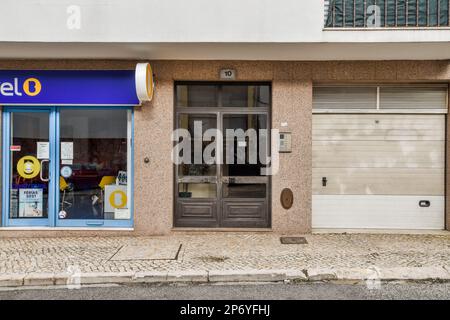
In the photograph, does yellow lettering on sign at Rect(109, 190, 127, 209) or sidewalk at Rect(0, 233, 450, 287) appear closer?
sidewalk at Rect(0, 233, 450, 287)

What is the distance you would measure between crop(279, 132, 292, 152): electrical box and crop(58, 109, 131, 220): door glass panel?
3.03 meters

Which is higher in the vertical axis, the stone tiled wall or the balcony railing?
the balcony railing

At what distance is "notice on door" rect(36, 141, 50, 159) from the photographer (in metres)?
7.80

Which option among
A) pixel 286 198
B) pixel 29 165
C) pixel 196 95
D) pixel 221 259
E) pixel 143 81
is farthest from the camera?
pixel 196 95

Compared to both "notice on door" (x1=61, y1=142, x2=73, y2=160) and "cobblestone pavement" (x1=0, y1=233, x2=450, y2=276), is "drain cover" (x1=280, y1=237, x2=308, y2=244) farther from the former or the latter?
"notice on door" (x1=61, y1=142, x2=73, y2=160)

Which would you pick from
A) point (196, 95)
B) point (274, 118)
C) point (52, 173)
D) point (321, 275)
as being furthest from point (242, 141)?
point (52, 173)

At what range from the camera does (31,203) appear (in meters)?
7.84

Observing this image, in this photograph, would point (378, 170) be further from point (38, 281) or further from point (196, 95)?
point (38, 281)

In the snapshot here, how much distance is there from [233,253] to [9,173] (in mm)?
4819

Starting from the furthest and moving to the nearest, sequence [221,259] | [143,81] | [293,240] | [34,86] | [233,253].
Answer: [34,86], [293,240], [143,81], [233,253], [221,259]

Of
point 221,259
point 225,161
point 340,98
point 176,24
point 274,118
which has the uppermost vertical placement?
point 176,24

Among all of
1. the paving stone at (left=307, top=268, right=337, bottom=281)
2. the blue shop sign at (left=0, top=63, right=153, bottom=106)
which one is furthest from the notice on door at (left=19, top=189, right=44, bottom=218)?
the paving stone at (left=307, top=268, right=337, bottom=281)

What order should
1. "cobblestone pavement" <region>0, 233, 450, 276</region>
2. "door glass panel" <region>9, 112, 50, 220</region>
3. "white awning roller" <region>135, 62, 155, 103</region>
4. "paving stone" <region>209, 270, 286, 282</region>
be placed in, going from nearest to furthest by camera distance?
"paving stone" <region>209, 270, 286, 282</region>
"cobblestone pavement" <region>0, 233, 450, 276</region>
"white awning roller" <region>135, 62, 155, 103</region>
"door glass panel" <region>9, 112, 50, 220</region>

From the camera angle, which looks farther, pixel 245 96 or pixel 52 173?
pixel 245 96
